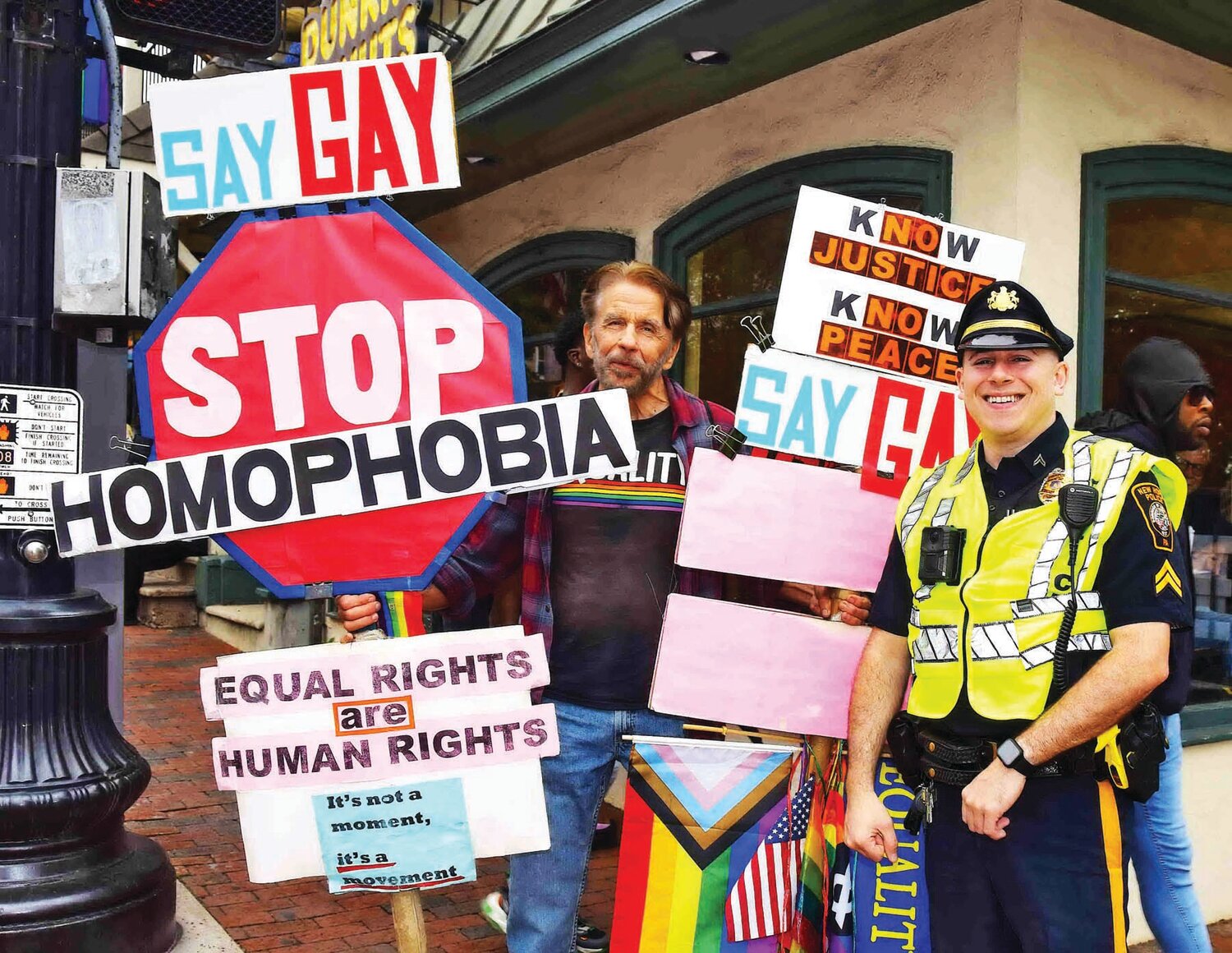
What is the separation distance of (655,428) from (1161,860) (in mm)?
1872

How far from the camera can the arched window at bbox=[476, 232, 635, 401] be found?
6488 mm

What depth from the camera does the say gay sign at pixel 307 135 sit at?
264 cm

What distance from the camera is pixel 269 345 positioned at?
2658 mm

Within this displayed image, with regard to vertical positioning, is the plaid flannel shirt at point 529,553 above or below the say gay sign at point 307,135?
below

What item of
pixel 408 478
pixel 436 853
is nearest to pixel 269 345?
pixel 408 478

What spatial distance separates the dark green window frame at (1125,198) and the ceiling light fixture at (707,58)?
159cm

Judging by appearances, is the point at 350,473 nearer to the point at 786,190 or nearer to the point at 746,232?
the point at 786,190

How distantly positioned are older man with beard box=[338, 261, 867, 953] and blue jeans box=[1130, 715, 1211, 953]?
40.1 inches

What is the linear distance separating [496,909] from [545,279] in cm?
408

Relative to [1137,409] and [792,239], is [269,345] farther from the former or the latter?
[1137,409]

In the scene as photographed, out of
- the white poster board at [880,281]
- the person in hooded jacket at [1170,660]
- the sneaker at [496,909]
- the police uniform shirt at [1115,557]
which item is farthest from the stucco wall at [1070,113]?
the sneaker at [496,909]

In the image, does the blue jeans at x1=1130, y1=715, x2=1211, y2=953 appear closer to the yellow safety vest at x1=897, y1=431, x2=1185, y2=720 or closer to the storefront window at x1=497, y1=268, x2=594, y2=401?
the yellow safety vest at x1=897, y1=431, x2=1185, y2=720

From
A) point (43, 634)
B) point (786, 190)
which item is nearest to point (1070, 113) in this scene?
point (786, 190)

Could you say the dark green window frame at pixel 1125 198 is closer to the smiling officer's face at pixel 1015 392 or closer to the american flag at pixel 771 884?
the smiling officer's face at pixel 1015 392
